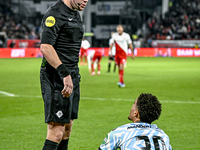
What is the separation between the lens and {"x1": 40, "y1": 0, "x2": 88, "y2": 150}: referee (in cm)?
371

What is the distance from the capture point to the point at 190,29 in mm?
41094

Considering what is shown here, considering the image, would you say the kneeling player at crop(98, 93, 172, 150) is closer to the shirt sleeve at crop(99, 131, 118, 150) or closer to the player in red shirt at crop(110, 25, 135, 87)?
the shirt sleeve at crop(99, 131, 118, 150)

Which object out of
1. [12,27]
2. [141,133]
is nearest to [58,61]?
[141,133]

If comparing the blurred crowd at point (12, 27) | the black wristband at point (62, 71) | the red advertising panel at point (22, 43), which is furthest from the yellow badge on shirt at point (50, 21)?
the blurred crowd at point (12, 27)

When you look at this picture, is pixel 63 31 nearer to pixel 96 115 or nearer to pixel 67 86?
pixel 67 86

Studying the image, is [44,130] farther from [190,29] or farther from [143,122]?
[190,29]

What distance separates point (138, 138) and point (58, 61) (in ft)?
4.42

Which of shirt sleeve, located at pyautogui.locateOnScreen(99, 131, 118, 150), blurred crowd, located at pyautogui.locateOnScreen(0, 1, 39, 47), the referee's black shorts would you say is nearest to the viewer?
shirt sleeve, located at pyautogui.locateOnScreen(99, 131, 118, 150)

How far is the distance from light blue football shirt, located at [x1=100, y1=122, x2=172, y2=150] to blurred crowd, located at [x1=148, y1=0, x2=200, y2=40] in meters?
38.1

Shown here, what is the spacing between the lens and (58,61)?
12.2 feet

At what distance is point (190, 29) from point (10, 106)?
34608 mm

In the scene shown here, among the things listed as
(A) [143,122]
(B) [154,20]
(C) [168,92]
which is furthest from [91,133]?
(B) [154,20]

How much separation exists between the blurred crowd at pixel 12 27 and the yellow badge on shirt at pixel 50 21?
3389 centimetres

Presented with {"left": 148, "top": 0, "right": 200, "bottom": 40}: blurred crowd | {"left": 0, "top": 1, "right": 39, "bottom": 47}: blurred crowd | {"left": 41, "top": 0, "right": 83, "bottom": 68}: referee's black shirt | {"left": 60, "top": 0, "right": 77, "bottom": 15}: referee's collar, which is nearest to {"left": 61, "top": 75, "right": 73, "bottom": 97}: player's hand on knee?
{"left": 41, "top": 0, "right": 83, "bottom": 68}: referee's black shirt
